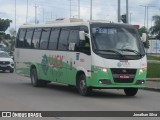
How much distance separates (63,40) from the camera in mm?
20781

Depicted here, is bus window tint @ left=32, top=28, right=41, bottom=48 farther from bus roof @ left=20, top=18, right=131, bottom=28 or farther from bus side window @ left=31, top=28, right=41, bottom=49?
bus roof @ left=20, top=18, right=131, bottom=28

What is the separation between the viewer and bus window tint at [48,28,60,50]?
850 inches

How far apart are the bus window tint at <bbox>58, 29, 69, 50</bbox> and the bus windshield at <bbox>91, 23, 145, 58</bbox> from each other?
2.11 meters

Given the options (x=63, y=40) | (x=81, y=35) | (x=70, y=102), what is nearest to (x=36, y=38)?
(x=63, y=40)

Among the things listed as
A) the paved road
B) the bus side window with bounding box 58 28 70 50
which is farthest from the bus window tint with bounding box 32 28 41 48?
the paved road

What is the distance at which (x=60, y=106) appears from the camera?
15.3 meters

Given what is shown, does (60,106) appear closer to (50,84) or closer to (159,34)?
(50,84)

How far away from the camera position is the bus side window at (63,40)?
67.3ft

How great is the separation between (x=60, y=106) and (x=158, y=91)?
8096 mm

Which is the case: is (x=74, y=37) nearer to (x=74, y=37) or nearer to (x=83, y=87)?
(x=74, y=37)

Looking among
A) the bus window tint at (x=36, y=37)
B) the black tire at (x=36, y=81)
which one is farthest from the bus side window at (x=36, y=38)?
the black tire at (x=36, y=81)

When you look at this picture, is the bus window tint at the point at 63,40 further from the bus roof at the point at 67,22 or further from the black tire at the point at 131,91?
the black tire at the point at 131,91

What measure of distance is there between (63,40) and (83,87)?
110 inches

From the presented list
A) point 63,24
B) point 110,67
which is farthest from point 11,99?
point 63,24
